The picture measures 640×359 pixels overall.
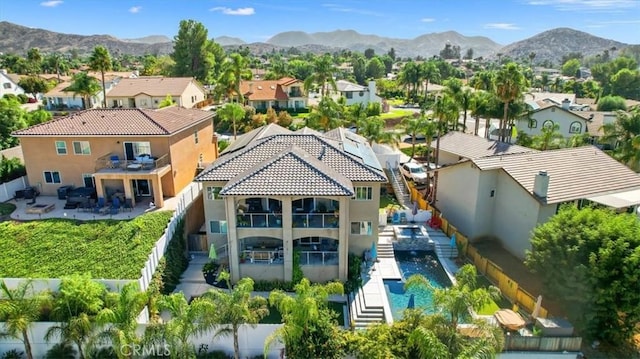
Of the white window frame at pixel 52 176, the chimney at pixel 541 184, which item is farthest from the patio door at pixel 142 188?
the chimney at pixel 541 184

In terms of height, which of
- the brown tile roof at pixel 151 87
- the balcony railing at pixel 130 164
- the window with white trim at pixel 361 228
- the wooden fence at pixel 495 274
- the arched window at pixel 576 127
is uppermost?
the brown tile roof at pixel 151 87

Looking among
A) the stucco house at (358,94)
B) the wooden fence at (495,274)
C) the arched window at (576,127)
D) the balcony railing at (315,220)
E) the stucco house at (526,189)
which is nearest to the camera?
the wooden fence at (495,274)

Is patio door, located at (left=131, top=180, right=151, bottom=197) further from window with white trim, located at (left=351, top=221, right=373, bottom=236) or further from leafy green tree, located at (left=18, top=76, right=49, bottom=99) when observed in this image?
leafy green tree, located at (left=18, top=76, right=49, bottom=99)

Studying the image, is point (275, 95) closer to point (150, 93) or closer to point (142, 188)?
point (150, 93)

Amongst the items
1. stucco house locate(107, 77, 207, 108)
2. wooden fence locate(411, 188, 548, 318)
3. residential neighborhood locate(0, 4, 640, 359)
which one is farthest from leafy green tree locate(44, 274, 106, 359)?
stucco house locate(107, 77, 207, 108)

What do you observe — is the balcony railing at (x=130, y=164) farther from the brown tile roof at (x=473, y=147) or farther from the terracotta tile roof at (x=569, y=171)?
the brown tile roof at (x=473, y=147)

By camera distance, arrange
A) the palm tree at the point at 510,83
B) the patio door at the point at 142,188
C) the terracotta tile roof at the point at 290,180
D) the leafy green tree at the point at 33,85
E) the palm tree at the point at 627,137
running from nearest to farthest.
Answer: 1. the terracotta tile roof at the point at 290,180
2. the patio door at the point at 142,188
3. the palm tree at the point at 627,137
4. the palm tree at the point at 510,83
5. the leafy green tree at the point at 33,85

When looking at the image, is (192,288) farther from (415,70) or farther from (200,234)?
(415,70)
